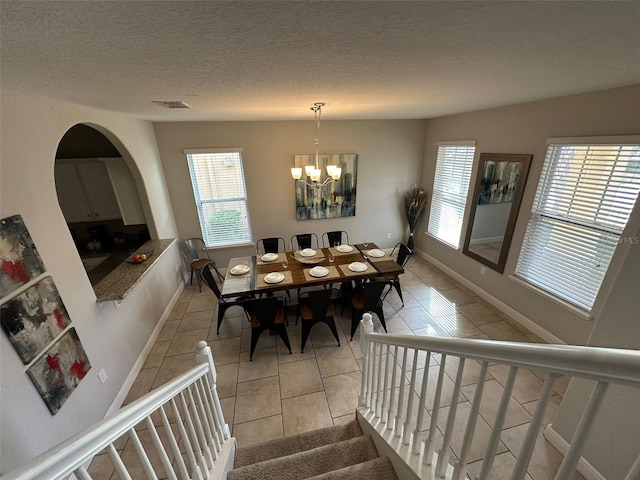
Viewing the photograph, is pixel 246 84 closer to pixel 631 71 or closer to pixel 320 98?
pixel 320 98

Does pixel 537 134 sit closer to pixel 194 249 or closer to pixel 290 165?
pixel 290 165

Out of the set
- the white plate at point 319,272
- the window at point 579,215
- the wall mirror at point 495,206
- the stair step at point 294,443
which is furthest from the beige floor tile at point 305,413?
the wall mirror at point 495,206

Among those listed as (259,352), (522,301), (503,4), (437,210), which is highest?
(503,4)

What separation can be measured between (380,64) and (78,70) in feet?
5.33

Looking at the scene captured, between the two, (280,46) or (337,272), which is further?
(337,272)

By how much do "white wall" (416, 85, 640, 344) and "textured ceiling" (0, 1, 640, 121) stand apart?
468 millimetres

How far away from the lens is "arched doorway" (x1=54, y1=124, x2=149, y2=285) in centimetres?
331

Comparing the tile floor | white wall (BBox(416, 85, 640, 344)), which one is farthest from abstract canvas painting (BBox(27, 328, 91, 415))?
white wall (BBox(416, 85, 640, 344))

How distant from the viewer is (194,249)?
15.1 ft

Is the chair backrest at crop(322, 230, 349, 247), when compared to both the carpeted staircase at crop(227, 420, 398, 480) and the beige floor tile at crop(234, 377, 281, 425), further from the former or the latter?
the carpeted staircase at crop(227, 420, 398, 480)

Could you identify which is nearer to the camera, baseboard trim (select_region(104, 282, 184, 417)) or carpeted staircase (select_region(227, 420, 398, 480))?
carpeted staircase (select_region(227, 420, 398, 480))

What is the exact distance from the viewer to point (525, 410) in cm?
226

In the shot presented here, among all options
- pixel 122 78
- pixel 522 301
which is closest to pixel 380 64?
pixel 122 78

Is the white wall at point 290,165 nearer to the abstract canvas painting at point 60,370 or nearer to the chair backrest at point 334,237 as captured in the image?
the chair backrest at point 334,237
